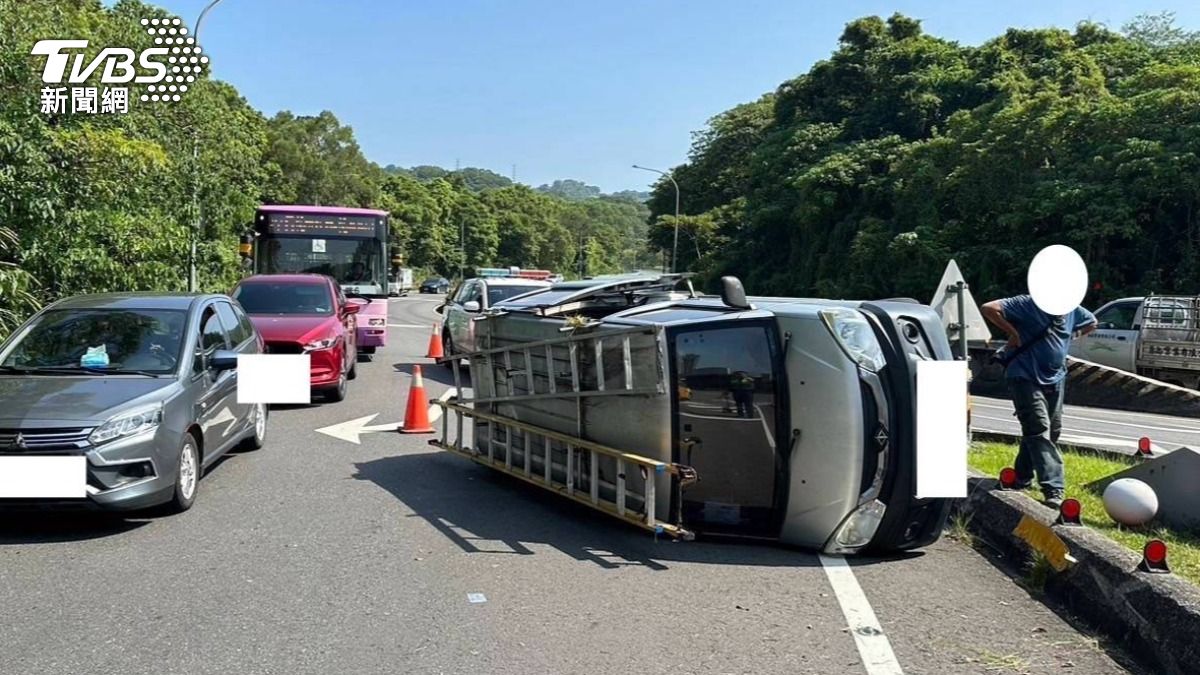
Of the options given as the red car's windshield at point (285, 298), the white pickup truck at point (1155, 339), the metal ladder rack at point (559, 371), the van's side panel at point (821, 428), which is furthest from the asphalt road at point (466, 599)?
the white pickup truck at point (1155, 339)

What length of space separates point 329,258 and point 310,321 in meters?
6.78

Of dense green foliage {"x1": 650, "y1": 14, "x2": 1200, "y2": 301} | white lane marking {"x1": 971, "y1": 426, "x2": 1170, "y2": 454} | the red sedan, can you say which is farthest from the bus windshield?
dense green foliage {"x1": 650, "y1": 14, "x2": 1200, "y2": 301}

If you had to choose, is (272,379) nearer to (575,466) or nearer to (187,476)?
(187,476)

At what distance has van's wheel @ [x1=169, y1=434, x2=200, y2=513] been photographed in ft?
21.0

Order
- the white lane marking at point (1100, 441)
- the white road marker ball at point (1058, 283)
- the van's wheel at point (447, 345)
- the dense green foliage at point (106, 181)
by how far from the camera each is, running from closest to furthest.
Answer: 1. the white road marker ball at point (1058, 283)
2. the white lane marking at point (1100, 441)
3. the dense green foliage at point (106, 181)
4. the van's wheel at point (447, 345)

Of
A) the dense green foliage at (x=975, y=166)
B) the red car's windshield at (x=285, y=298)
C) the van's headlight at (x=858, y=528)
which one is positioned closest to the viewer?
the van's headlight at (x=858, y=528)

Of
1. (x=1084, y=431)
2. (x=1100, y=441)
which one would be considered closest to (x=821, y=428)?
(x=1100, y=441)

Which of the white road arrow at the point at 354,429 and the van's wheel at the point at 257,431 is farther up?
the van's wheel at the point at 257,431

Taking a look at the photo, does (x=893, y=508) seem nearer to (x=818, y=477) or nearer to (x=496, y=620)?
(x=818, y=477)

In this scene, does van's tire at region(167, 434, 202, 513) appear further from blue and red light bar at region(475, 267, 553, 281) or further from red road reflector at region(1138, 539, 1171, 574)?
blue and red light bar at region(475, 267, 553, 281)

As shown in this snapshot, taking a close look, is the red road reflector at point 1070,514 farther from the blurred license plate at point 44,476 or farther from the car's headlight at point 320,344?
the car's headlight at point 320,344

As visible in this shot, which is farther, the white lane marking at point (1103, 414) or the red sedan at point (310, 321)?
the white lane marking at point (1103, 414)

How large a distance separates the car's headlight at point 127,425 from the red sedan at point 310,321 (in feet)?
18.7

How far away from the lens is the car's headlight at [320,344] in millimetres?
11891
